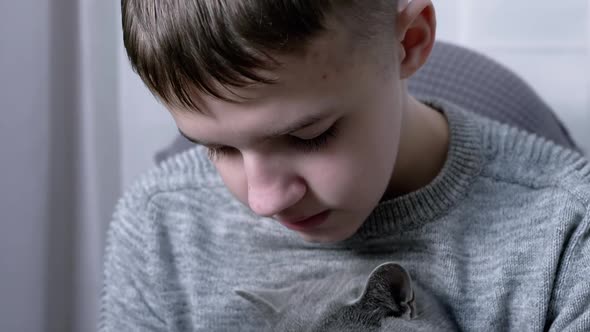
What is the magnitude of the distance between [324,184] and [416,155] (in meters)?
0.27

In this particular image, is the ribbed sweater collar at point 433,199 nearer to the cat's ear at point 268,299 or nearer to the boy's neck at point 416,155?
the boy's neck at point 416,155

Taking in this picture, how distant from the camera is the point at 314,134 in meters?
0.73

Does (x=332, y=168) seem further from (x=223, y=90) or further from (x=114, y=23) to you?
(x=114, y=23)

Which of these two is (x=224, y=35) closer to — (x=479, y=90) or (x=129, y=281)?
(x=129, y=281)

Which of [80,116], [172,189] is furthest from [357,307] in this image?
[80,116]

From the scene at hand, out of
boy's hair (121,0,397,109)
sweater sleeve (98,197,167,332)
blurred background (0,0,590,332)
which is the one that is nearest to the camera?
boy's hair (121,0,397,109)

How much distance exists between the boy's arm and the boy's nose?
0.38 metres

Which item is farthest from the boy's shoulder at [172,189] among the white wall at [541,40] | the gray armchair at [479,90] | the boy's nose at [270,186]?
the white wall at [541,40]

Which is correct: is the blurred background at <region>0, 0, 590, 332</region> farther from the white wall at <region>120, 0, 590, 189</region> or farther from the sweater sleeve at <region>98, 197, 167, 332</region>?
the sweater sleeve at <region>98, 197, 167, 332</region>

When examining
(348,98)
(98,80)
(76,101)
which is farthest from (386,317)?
(98,80)

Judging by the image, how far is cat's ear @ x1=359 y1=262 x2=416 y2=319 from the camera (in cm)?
79

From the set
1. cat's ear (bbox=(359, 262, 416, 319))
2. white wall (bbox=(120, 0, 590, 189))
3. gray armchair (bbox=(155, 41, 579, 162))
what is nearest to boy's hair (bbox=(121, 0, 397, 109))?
cat's ear (bbox=(359, 262, 416, 319))

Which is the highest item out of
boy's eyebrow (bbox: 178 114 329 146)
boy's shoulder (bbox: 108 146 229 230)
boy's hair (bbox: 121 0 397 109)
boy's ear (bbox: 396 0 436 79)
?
boy's hair (bbox: 121 0 397 109)

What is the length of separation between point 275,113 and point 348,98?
0.26ft
